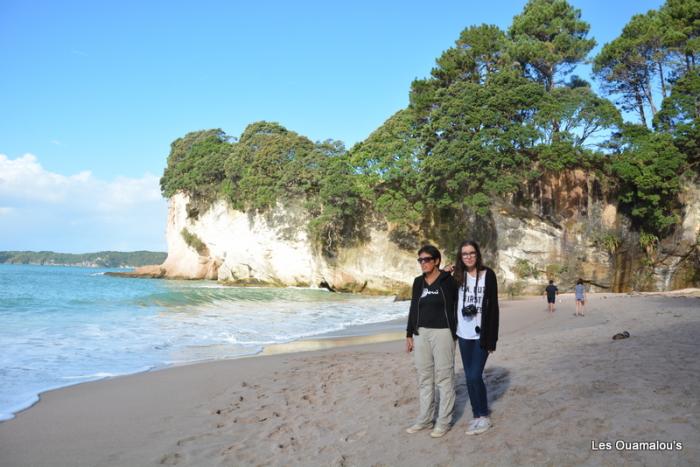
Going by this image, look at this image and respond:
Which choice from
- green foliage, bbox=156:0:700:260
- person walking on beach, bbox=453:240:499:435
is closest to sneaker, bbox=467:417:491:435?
person walking on beach, bbox=453:240:499:435

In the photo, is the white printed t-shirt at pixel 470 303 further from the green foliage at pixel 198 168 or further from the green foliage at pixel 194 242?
the green foliage at pixel 194 242

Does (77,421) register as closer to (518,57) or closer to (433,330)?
(433,330)

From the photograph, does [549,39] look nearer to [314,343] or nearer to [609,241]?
[609,241]

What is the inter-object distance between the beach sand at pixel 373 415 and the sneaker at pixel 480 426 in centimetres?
7

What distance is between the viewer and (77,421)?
16.5ft

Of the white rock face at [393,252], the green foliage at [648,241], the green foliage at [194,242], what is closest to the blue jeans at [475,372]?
the white rock face at [393,252]

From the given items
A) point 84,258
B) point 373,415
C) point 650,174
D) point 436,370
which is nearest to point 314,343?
point 373,415

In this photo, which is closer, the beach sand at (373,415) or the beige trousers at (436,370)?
the beach sand at (373,415)

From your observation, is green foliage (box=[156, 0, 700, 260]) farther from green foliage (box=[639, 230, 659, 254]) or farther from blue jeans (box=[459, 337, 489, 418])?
blue jeans (box=[459, 337, 489, 418])

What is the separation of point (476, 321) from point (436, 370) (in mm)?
536

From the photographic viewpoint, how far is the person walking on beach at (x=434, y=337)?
393cm

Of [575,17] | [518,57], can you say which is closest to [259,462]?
[518,57]

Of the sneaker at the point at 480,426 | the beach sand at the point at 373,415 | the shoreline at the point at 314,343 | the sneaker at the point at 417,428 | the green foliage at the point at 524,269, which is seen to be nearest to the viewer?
the beach sand at the point at 373,415

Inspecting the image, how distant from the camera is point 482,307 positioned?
3.86 m
